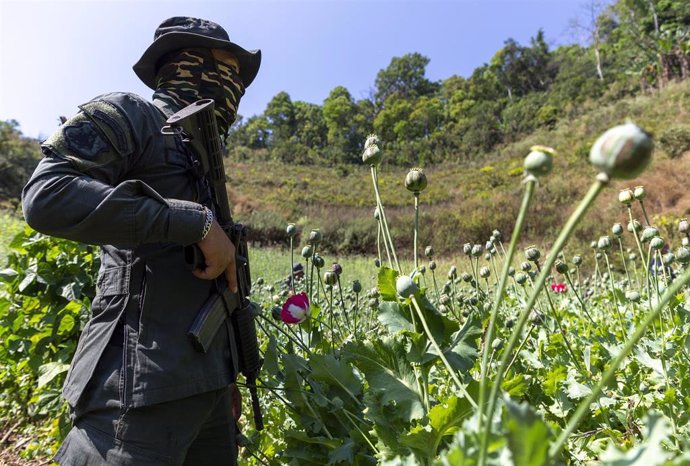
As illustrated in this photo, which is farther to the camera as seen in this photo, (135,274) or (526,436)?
(135,274)

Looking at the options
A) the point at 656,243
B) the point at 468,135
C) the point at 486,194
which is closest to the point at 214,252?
the point at 656,243

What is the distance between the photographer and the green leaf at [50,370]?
86.7 inches

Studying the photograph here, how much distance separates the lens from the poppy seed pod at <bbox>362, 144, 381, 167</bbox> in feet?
3.45

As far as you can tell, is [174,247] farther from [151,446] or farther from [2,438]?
[2,438]

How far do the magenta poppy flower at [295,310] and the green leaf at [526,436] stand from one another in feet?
3.45

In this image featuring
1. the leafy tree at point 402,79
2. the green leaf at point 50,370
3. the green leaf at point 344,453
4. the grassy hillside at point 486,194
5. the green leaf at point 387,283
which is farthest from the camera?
the leafy tree at point 402,79

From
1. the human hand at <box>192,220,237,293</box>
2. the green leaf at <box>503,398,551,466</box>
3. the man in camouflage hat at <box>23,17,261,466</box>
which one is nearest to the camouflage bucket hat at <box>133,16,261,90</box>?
the man in camouflage hat at <box>23,17,261,466</box>

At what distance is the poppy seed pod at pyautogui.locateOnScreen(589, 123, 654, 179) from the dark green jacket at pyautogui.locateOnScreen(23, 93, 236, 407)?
927 millimetres

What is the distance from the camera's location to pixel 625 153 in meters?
0.43

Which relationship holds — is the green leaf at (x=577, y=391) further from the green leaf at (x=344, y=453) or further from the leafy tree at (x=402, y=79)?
the leafy tree at (x=402, y=79)

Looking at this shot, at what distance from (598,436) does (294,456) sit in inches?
34.9

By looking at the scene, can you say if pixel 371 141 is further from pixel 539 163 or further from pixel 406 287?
pixel 539 163

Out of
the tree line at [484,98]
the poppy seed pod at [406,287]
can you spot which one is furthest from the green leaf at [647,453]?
the tree line at [484,98]

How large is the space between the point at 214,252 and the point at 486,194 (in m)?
18.5
